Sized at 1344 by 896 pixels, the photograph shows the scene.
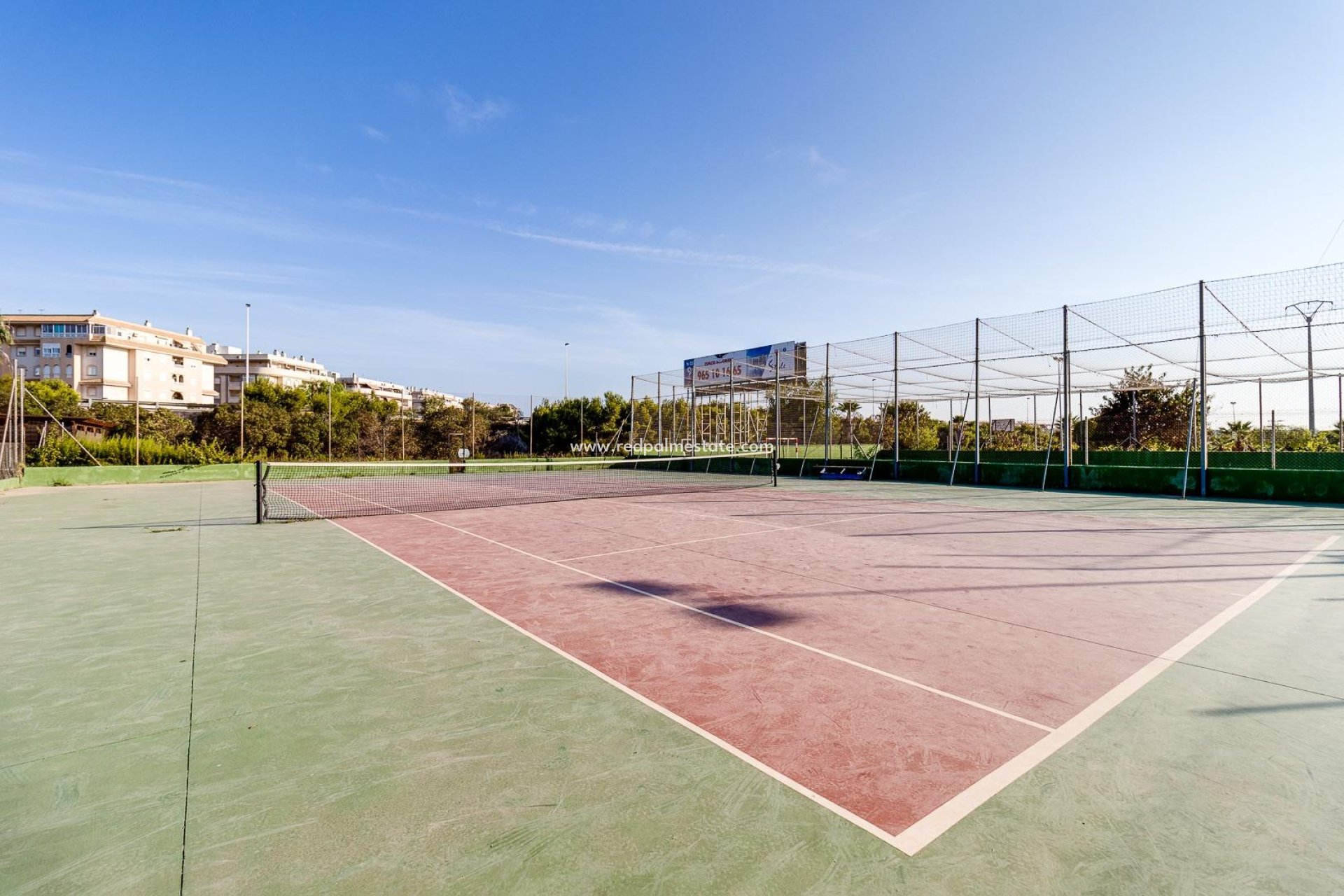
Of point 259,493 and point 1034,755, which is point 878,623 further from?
point 259,493

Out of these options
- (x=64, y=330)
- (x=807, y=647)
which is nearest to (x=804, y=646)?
(x=807, y=647)

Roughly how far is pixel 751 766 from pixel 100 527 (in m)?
15.7

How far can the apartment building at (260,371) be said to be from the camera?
10038cm

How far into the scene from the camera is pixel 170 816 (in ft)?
9.15

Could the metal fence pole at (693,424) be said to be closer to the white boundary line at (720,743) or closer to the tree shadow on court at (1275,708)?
the white boundary line at (720,743)

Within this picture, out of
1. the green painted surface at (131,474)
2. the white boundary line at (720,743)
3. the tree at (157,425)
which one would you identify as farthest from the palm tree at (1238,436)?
the tree at (157,425)

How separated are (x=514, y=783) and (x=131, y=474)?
3107cm

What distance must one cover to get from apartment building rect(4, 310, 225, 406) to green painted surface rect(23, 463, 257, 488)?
2508 inches

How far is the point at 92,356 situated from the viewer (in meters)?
76.9

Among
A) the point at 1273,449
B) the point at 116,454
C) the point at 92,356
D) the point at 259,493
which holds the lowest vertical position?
the point at 259,493

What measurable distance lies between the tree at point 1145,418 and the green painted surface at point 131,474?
4457 cm

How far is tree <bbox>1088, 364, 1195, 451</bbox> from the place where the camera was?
33.6m

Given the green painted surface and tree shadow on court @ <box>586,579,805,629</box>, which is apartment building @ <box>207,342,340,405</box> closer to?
the green painted surface

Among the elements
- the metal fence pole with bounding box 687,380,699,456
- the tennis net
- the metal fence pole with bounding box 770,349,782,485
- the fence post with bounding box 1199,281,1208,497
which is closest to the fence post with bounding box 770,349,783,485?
the metal fence pole with bounding box 770,349,782,485
